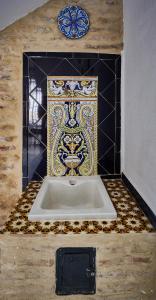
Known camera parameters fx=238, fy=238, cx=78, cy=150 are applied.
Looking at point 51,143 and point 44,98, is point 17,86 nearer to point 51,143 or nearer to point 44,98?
point 44,98

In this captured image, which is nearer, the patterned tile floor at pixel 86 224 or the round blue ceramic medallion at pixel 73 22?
the patterned tile floor at pixel 86 224

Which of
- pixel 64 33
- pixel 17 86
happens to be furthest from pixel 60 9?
pixel 17 86

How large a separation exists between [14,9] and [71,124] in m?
1.14

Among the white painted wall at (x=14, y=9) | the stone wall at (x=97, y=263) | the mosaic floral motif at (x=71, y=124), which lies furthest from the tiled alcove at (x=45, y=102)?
the stone wall at (x=97, y=263)

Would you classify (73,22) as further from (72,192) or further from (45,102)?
(72,192)

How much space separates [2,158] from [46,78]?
90cm

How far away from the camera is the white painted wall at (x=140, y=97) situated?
1.49m

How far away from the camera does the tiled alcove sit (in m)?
2.32

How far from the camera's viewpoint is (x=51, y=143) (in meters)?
2.37

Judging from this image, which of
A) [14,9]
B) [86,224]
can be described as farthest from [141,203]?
[14,9]

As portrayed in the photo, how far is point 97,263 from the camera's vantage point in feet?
4.55

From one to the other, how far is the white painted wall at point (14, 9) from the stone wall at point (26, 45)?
51 mm

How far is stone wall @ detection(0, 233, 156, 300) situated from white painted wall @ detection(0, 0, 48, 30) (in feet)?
6.06

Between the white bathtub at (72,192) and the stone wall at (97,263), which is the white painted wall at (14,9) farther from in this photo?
the stone wall at (97,263)
